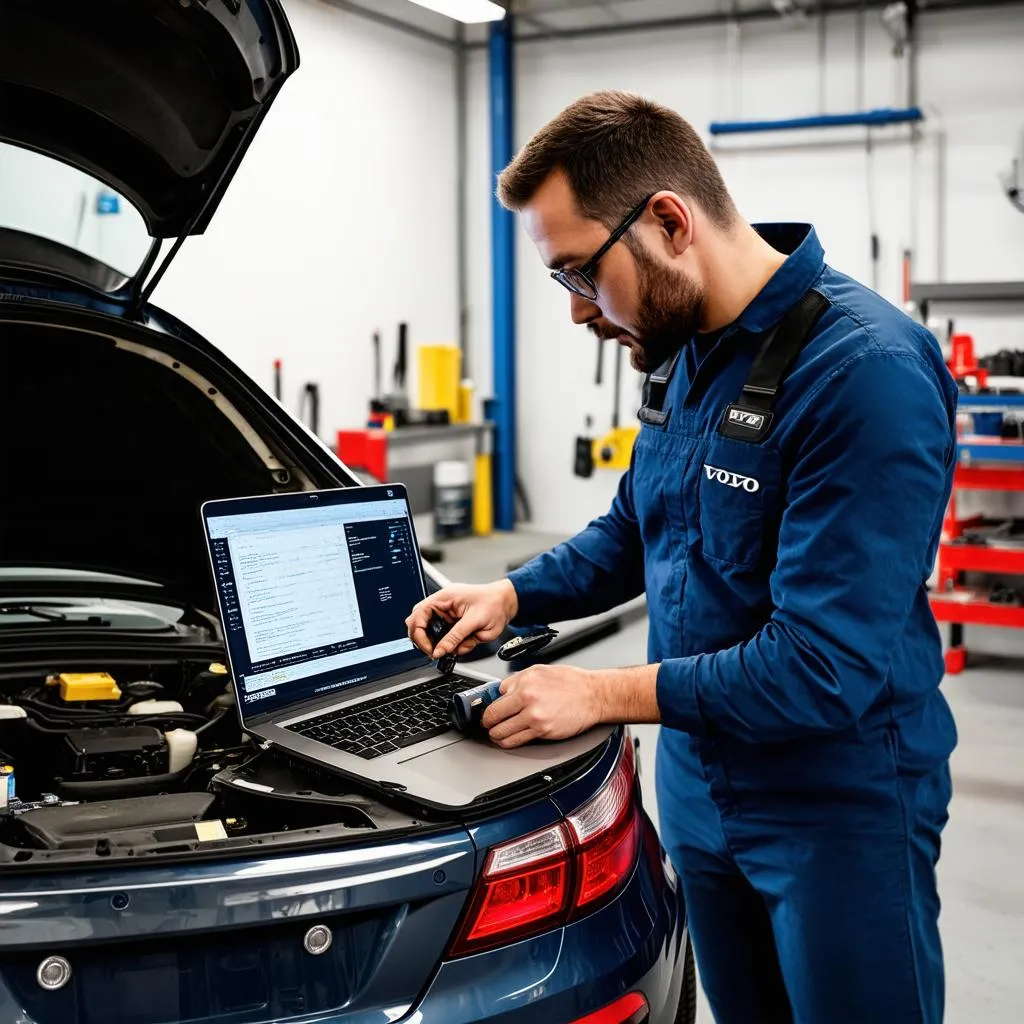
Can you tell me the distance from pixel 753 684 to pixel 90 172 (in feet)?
4.90

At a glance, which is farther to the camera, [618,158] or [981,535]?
[981,535]

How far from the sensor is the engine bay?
123 cm

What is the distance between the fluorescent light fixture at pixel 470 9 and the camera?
5000 mm

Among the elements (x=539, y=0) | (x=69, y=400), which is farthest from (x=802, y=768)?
(x=539, y=0)

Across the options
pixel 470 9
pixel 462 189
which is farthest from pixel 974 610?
pixel 462 189

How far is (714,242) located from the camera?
4.20 feet

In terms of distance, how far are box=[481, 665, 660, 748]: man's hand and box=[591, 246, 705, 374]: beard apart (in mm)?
380

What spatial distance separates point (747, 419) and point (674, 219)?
9.3 inches

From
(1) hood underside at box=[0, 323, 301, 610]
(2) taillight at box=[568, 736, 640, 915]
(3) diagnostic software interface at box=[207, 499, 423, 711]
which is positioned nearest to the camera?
(2) taillight at box=[568, 736, 640, 915]

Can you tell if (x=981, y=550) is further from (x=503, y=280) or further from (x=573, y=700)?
(x=503, y=280)

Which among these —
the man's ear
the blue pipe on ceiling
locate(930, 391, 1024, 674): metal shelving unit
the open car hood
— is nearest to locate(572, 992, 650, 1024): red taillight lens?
the man's ear

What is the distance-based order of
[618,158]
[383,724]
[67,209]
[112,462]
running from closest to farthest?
[618,158] → [383,724] → [67,209] → [112,462]

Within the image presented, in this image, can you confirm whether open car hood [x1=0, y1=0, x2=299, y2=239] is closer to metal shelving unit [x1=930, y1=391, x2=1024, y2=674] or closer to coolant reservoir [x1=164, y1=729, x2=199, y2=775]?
coolant reservoir [x1=164, y1=729, x2=199, y2=775]

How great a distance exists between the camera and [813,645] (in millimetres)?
1131
